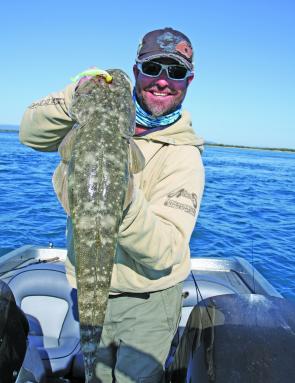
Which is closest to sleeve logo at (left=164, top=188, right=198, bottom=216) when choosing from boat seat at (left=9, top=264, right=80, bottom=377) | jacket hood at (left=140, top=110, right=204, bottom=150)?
jacket hood at (left=140, top=110, right=204, bottom=150)

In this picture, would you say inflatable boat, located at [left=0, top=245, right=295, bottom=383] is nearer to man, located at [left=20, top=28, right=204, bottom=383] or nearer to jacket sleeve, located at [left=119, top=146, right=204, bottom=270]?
man, located at [left=20, top=28, right=204, bottom=383]

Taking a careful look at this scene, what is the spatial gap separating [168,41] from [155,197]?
1266 mm

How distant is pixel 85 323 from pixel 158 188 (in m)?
1.06

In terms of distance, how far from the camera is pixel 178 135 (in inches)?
128

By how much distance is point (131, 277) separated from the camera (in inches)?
120

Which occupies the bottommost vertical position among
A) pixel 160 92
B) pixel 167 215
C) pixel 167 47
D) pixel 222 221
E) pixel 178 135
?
pixel 222 221

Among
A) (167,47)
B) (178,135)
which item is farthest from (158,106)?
(167,47)

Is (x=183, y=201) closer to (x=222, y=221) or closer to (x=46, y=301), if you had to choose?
(x=46, y=301)

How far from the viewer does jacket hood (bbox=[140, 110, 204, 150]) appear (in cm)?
318

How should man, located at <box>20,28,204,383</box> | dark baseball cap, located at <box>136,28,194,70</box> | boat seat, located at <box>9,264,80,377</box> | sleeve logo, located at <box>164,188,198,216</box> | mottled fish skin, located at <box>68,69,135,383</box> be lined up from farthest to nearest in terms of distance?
boat seat, located at <box>9,264,80,377</box>
dark baseball cap, located at <box>136,28,194,70</box>
man, located at <box>20,28,204,383</box>
sleeve logo, located at <box>164,188,198,216</box>
mottled fish skin, located at <box>68,69,135,383</box>

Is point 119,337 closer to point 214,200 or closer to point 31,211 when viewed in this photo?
point 31,211

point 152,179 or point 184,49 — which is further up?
point 184,49

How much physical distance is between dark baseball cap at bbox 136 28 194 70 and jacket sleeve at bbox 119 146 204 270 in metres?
0.71

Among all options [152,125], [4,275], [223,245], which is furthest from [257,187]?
[152,125]
